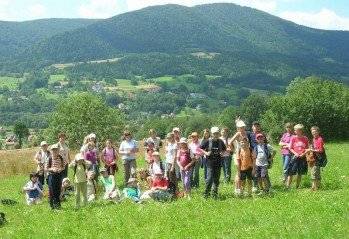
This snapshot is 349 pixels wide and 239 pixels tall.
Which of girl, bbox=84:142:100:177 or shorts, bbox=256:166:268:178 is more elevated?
shorts, bbox=256:166:268:178

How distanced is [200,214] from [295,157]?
5.43 metres

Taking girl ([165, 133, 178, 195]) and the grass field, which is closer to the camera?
the grass field

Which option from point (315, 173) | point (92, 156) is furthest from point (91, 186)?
point (315, 173)

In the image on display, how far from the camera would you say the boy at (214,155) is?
53.2 ft

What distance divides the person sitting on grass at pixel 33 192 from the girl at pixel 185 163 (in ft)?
19.2

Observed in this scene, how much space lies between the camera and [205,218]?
1324 cm

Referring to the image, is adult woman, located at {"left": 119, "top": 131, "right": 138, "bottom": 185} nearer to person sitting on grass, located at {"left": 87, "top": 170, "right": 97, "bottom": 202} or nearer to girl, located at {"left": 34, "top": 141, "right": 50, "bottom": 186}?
person sitting on grass, located at {"left": 87, "top": 170, "right": 97, "bottom": 202}

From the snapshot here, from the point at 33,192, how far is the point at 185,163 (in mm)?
6287

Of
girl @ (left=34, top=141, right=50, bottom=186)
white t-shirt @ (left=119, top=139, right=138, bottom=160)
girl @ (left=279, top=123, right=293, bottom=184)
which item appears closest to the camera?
girl @ (left=279, top=123, right=293, bottom=184)

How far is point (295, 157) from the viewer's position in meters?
17.9

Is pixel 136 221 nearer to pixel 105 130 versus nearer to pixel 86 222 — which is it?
pixel 86 222

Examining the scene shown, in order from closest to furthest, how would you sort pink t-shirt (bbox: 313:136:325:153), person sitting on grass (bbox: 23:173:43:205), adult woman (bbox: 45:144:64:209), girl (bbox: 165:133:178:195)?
adult woman (bbox: 45:144:64:209) → pink t-shirt (bbox: 313:136:325:153) → girl (bbox: 165:133:178:195) → person sitting on grass (bbox: 23:173:43:205)

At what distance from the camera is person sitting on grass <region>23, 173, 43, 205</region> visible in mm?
19831

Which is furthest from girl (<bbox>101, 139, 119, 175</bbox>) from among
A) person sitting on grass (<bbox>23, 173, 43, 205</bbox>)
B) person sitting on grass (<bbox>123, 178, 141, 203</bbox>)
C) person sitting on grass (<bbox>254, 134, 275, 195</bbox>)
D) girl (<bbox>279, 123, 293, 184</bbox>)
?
girl (<bbox>279, 123, 293, 184</bbox>)
